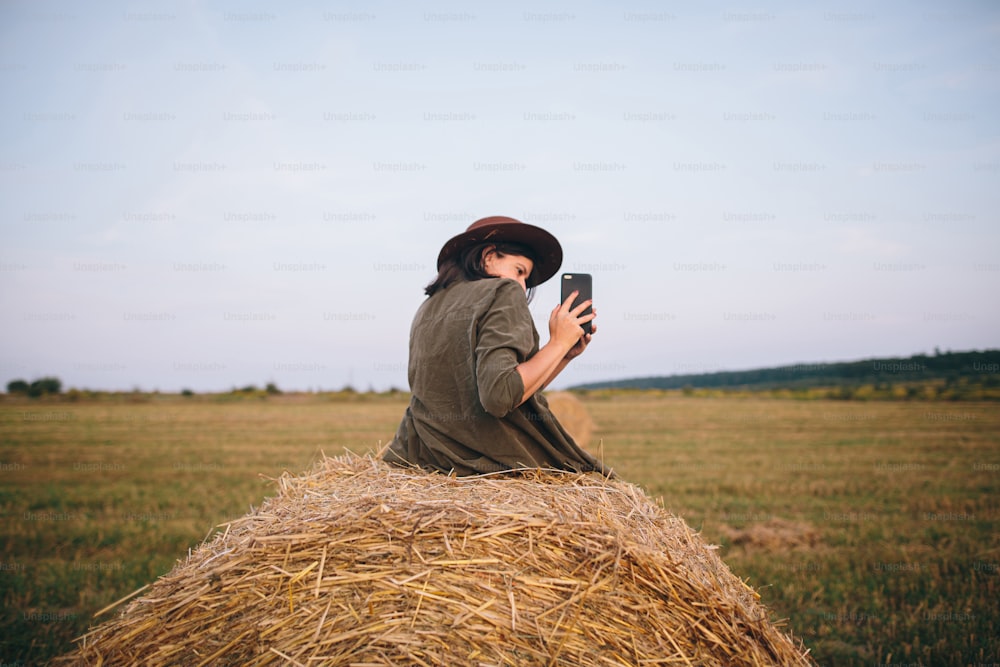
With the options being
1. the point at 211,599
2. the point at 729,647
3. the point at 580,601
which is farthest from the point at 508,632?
the point at 211,599

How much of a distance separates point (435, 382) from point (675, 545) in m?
1.33

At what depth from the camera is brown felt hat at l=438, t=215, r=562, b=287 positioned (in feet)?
10.2

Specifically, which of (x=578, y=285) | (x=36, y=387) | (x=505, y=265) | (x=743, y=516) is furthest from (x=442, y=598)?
(x=36, y=387)

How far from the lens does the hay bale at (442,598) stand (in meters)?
1.99

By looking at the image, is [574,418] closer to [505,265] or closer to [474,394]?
[505,265]

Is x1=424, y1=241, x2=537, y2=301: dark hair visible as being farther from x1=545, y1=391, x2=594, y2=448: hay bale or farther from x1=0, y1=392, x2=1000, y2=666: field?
x1=545, y1=391, x2=594, y2=448: hay bale

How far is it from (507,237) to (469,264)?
0.27 m

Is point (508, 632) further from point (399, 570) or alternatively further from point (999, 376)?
point (999, 376)

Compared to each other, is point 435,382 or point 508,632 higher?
point 435,382

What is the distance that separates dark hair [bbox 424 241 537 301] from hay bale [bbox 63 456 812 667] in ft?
3.94

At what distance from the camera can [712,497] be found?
30.3 ft

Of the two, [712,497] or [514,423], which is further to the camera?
[712,497]

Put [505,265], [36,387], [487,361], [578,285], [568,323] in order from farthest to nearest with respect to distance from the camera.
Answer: [36,387]
[505,265]
[578,285]
[568,323]
[487,361]

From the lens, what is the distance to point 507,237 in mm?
3229
